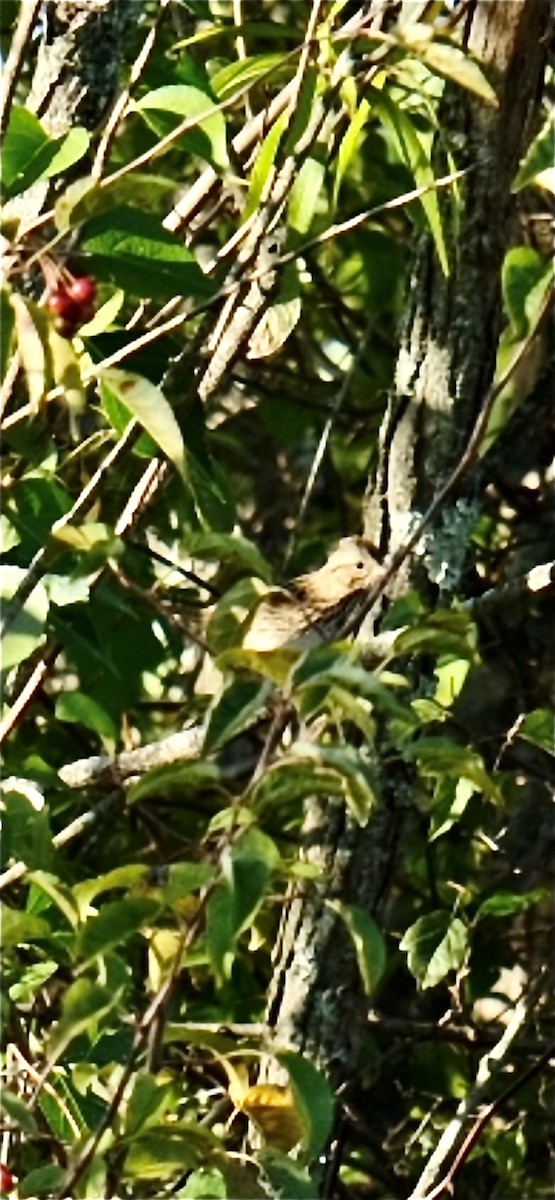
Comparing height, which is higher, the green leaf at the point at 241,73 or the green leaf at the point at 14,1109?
the green leaf at the point at 241,73

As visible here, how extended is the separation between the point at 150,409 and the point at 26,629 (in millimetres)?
161

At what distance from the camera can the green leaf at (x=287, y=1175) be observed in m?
1.24

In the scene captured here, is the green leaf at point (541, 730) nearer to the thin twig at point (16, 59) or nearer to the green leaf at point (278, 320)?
the green leaf at point (278, 320)

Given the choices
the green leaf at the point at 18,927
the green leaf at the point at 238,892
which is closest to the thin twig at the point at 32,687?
the green leaf at the point at 18,927

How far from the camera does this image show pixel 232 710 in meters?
1.14

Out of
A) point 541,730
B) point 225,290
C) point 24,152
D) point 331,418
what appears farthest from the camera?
point 331,418

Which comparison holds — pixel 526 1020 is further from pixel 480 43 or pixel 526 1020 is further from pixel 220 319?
pixel 480 43

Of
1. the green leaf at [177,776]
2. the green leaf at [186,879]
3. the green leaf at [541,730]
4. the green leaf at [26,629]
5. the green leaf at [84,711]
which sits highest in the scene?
the green leaf at [26,629]

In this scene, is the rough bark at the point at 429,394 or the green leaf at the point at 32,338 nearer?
the green leaf at the point at 32,338

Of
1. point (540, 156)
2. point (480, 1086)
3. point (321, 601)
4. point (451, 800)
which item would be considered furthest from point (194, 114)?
point (480, 1086)

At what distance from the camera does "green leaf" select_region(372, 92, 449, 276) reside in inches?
58.1

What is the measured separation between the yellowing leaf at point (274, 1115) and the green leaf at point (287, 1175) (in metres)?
0.11

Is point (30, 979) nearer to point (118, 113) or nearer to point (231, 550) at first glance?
point (231, 550)

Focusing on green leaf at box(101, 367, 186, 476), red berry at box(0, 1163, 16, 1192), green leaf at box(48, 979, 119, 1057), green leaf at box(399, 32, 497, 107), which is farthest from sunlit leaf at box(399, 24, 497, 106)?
red berry at box(0, 1163, 16, 1192)
